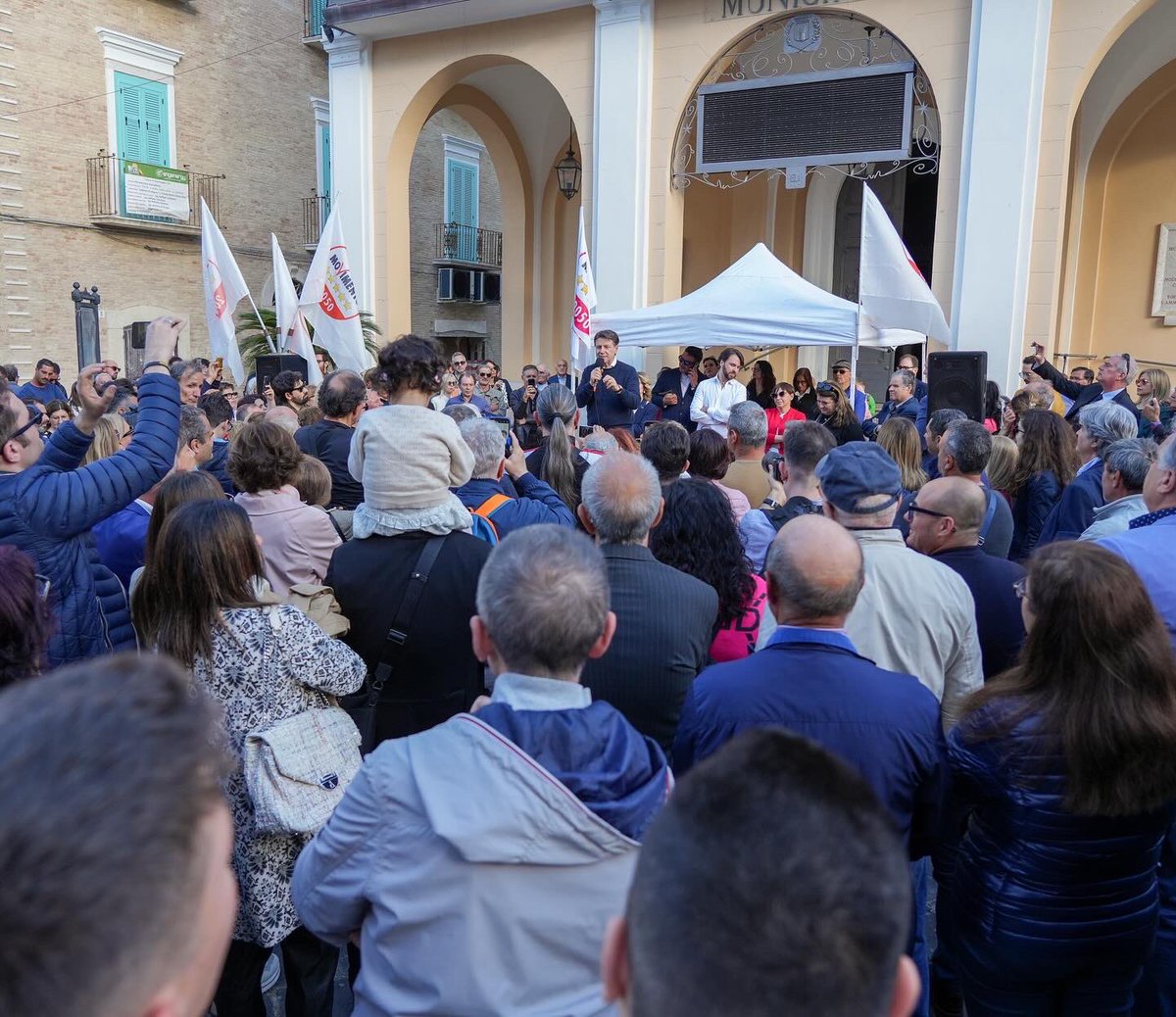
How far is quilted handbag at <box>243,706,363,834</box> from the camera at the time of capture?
2445mm

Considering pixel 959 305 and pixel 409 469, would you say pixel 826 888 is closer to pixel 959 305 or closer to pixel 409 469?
pixel 409 469

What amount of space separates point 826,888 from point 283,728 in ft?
6.14

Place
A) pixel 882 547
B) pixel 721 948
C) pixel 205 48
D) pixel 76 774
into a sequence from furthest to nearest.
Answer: pixel 205 48, pixel 882 547, pixel 721 948, pixel 76 774

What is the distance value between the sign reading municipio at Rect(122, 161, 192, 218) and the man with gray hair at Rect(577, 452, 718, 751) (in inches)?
691

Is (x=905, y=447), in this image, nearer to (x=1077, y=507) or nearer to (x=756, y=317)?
(x=1077, y=507)

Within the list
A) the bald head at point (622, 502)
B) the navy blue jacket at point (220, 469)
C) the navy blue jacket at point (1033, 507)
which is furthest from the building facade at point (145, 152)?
the bald head at point (622, 502)

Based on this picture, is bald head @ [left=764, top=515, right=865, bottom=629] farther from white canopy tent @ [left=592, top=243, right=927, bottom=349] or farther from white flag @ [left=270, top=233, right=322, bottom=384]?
white flag @ [left=270, top=233, right=322, bottom=384]

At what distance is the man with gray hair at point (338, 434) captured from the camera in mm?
5012

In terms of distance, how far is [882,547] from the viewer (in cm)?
291

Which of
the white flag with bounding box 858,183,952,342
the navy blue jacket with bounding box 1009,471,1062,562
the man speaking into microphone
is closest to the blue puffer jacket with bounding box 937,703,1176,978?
the navy blue jacket with bounding box 1009,471,1062,562

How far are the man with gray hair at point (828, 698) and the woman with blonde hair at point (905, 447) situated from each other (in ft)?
9.61

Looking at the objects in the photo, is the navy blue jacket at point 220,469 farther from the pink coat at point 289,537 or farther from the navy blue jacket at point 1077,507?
the navy blue jacket at point 1077,507

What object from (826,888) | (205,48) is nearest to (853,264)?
(205,48)

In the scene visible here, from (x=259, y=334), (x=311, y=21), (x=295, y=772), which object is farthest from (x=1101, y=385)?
(x=311, y=21)
